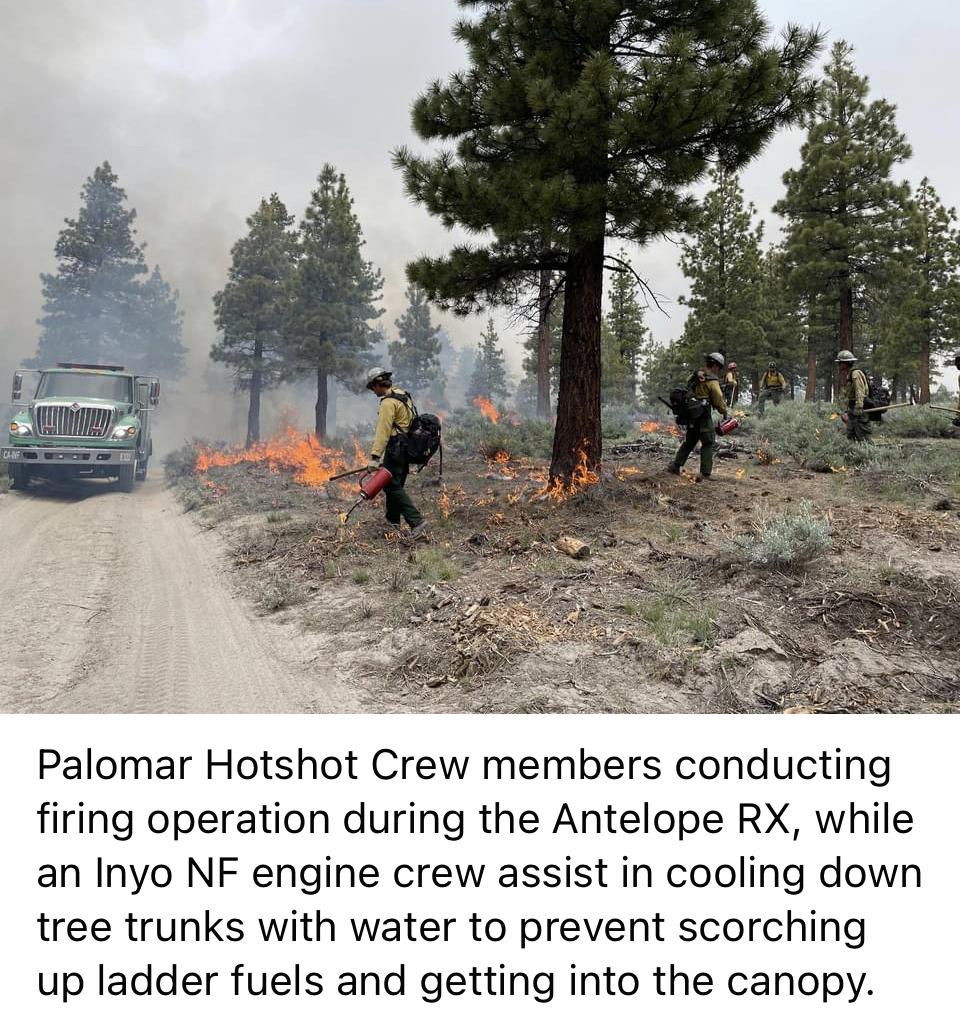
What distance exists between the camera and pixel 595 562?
704cm

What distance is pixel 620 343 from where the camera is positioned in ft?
133

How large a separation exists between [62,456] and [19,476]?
1181 millimetres

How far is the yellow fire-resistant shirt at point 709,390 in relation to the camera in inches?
426

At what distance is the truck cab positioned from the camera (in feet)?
49.4

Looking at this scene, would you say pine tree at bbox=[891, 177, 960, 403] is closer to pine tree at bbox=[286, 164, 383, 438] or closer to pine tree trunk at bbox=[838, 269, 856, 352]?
pine tree trunk at bbox=[838, 269, 856, 352]

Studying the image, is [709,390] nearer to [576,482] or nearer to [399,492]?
[576,482]

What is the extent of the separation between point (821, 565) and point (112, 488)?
17389mm

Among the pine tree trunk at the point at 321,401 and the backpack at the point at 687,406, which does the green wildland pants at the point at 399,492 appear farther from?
the pine tree trunk at the point at 321,401

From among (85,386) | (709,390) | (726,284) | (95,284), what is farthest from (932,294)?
(95,284)

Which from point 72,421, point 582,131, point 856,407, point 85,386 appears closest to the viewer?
point 582,131

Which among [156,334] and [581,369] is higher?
[156,334]

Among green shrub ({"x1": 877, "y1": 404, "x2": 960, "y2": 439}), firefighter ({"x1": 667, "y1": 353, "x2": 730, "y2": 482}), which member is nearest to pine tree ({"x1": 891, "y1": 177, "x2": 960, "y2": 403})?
green shrub ({"x1": 877, "y1": 404, "x2": 960, "y2": 439})
